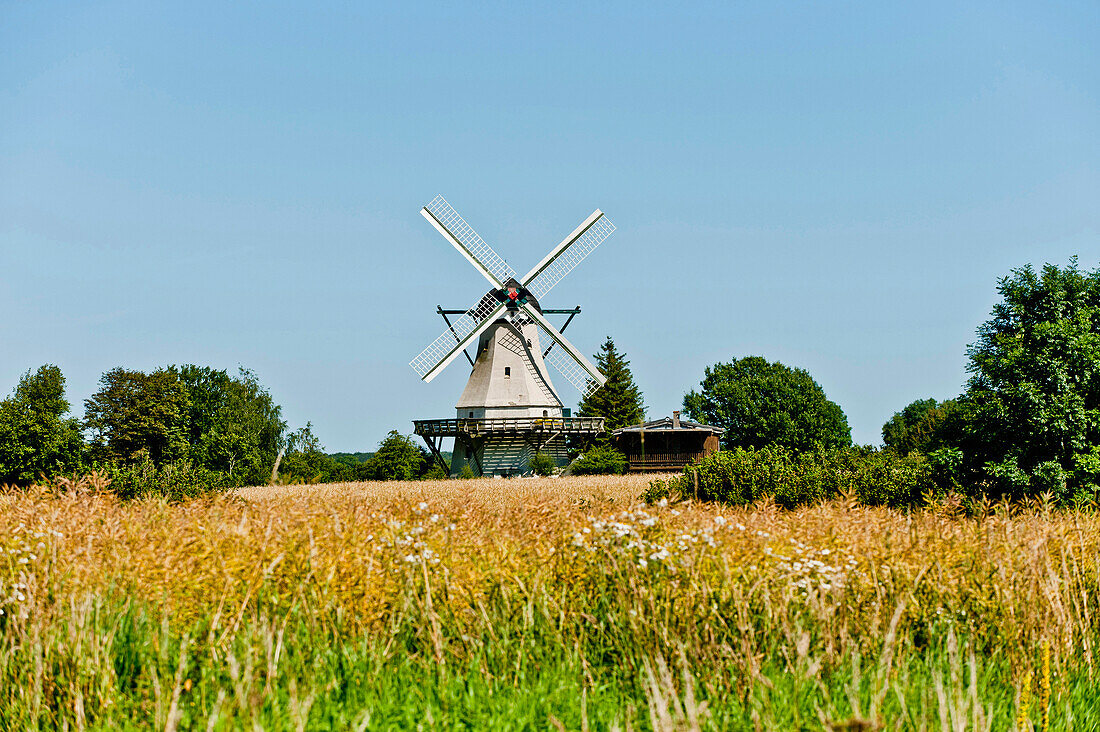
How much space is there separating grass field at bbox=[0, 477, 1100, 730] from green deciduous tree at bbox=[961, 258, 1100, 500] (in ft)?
23.1

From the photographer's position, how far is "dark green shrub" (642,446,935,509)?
62.6 feet

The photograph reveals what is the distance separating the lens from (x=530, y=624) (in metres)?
6.41

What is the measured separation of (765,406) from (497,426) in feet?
79.1

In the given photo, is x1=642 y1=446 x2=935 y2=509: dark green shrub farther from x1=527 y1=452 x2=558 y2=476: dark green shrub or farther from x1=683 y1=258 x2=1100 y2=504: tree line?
x1=527 y1=452 x2=558 y2=476: dark green shrub

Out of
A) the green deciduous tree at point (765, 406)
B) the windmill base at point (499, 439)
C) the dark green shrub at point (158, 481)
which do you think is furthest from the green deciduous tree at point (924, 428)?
the windmill base at point (499, 439)

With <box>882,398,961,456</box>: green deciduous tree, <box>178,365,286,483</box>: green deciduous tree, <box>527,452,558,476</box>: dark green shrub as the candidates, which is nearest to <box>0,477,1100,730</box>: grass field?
<box>882,398,961,456</box>: green deciduous tree

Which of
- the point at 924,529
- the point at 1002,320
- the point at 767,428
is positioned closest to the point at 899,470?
the point at 1002,320

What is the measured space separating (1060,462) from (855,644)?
10.6 m

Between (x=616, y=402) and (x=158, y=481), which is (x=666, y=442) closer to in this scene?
(x=616, y=402)

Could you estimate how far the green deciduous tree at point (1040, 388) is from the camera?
14.4 meters

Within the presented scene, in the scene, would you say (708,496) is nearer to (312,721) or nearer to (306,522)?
(306,522)

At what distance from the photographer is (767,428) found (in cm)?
5894

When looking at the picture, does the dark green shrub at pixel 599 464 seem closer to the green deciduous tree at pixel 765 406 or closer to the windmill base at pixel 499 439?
the windmill base at pixel 499 439

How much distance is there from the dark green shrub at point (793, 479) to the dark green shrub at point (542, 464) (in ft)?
65.0
